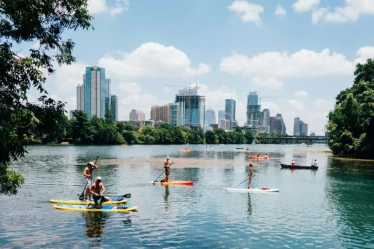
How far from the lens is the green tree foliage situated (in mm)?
80250

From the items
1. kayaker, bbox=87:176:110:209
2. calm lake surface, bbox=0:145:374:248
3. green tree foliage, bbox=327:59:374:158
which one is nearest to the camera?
calm lake surface, bbox=0:145:374:248

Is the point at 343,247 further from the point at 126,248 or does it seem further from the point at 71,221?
the point at 71,221

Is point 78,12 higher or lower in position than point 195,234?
higher

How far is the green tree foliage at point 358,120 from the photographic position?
263 ft

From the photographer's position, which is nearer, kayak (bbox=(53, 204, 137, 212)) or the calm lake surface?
the calm lake surface

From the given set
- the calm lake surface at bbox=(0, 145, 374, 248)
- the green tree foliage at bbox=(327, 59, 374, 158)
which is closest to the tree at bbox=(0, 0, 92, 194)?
the calm lake surface at bbox=(0, 145, 374, 248)

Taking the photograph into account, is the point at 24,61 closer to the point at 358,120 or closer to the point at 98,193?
the point at 98,193

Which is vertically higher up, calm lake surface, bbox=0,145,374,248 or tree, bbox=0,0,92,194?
tree, bbox=0,0,92,194

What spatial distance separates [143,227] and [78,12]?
1290cm

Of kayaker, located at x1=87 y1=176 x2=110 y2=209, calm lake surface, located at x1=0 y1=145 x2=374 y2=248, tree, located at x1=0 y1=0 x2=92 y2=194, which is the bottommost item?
calm lake surface, located at x1=0 y1=145 x2=374 y2=248

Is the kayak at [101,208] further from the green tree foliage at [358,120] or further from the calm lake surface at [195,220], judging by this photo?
the green tree foliage at [358,120]

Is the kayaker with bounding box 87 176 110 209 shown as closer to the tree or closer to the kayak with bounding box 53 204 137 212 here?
the kayak with bounding box 53 204 137 212

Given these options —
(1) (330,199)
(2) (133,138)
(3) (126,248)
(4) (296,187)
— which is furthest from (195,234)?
(2) (133,138)

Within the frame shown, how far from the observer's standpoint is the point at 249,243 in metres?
18.5
